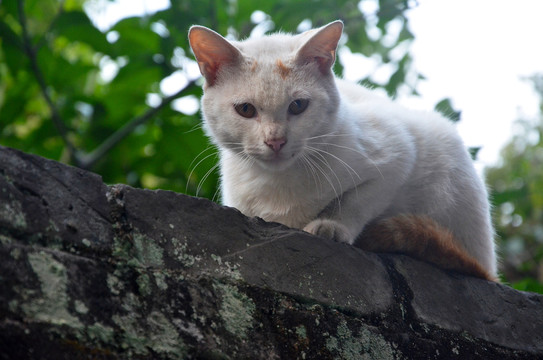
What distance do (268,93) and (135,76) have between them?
1.70 m

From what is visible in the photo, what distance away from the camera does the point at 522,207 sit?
21.6 ft

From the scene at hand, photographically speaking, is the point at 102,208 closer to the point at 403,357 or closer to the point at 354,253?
the point at 354,253

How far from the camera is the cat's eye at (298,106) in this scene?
2.85 m

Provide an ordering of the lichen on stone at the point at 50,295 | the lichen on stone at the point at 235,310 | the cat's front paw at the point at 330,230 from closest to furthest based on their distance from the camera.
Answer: the lichen on stone at the point at 50,295
the lichen on stone at the point at 235,310
the cat's front paw at the point at 330,230

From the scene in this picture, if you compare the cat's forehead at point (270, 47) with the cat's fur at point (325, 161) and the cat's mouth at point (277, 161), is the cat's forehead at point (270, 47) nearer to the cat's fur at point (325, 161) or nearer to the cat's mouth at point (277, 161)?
the cat's fur at point (325, 161)

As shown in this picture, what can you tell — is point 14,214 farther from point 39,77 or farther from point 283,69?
point 39,77

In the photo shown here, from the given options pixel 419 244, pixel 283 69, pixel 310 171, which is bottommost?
pixel 419 244

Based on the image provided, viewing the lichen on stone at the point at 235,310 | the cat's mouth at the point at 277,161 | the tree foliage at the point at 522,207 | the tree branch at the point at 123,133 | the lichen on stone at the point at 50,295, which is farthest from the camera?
the tree foliage at the point at 522,207

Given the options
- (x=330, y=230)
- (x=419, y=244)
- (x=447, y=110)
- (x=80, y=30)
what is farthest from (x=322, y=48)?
(x=80, y=30)

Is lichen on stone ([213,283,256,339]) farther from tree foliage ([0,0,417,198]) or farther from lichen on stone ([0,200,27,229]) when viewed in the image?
tree foliage ([0,0,417,198])

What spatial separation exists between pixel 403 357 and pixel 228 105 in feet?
4.69

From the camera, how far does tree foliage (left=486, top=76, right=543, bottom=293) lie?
6873mm

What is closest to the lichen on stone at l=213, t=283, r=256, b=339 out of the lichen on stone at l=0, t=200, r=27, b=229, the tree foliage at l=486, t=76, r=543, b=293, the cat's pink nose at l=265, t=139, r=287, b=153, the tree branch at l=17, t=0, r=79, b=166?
the lichen on stone at l=0, t=200, r=27, b=229

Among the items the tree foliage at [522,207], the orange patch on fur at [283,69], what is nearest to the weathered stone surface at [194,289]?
the orange patch on fur at [283,69]
